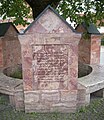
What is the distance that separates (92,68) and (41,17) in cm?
224

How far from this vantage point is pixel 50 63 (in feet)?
11.7

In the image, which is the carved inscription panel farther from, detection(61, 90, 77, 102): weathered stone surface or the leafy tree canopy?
the leafy tree canopy

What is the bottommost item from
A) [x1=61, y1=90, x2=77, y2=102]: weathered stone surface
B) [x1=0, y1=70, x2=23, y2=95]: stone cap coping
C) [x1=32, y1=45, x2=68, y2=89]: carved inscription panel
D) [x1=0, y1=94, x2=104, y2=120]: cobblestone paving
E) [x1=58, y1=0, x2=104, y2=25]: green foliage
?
[x1=0, y1=94, x2=104, y2=120]: cobblestone paving

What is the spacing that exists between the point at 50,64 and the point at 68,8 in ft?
5.90

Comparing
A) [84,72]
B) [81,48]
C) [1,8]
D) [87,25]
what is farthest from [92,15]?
[1,8]

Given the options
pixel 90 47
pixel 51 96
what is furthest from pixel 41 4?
pixel 51 96

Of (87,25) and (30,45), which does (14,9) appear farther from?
(30,45)

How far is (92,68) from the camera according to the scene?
4.99 meters

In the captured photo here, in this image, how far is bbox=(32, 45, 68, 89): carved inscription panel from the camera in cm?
346

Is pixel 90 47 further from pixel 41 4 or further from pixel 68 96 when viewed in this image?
pixel 68 96

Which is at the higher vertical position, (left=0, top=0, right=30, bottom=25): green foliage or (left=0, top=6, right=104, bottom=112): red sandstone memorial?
(left=0, top=0, right=30, bottom=25): green foliage

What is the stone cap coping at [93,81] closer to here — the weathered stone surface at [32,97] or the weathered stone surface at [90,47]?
the weathered stone surface at [90,47]

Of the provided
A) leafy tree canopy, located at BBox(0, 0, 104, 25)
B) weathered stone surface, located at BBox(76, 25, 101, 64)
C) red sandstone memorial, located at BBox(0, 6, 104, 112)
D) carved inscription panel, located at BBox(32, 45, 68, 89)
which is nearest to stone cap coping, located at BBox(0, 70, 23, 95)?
red sandstone memorial, located at BBox(0, 6, 104, 112)

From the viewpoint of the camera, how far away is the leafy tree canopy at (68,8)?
15.0 feet
